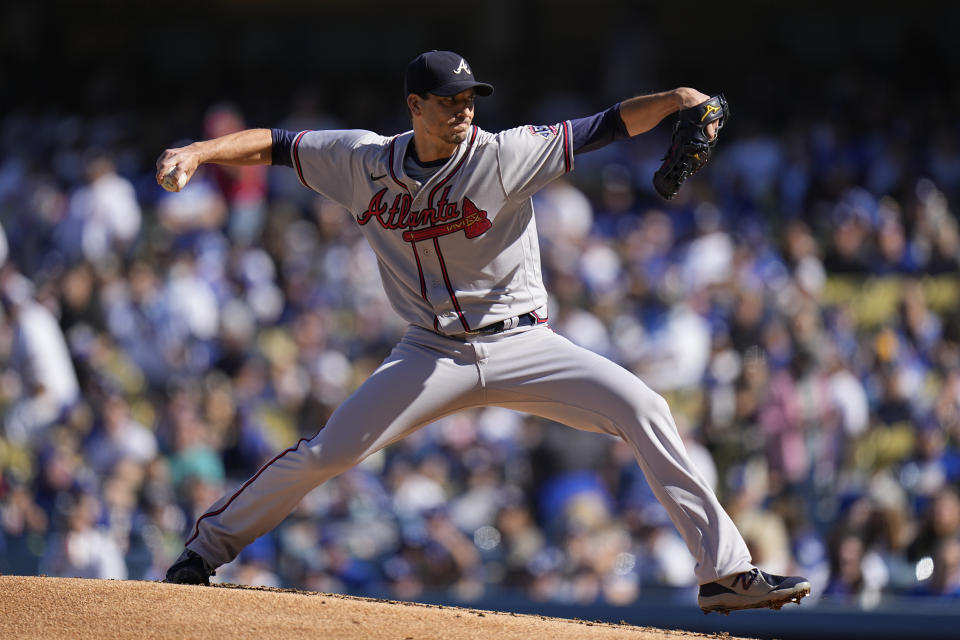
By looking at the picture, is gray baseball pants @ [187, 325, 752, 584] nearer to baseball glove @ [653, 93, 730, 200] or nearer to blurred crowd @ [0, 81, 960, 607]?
baseball glove @ [653, 93, 730, 200]

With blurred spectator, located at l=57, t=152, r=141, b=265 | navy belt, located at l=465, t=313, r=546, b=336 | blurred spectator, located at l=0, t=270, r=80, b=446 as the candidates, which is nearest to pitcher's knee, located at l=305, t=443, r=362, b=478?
navy belt, located at l=465, t=313, r=546, b=336

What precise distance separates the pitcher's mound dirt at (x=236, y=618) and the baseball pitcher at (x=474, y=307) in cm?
27

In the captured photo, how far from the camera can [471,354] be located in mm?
3965

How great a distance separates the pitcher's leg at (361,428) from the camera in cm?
389

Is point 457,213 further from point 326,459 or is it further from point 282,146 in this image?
point 326,459

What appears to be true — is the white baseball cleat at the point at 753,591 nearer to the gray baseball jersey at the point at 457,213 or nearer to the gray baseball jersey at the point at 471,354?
the gray baseball jersey at the point at 471,354

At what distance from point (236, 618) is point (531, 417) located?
4.54m

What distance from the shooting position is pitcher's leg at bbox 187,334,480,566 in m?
3.89

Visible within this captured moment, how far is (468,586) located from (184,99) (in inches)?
340

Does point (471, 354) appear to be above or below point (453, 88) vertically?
below

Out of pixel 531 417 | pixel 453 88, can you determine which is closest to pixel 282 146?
pixel 453 88

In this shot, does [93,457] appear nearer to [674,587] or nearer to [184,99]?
[674,587]

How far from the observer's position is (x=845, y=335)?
837 cm

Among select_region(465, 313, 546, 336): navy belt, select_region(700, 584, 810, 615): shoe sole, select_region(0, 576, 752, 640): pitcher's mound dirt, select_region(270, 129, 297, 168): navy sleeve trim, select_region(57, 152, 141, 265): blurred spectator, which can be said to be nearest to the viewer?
select_region(0, 576, 752, 640): pitcher's mound dirt
